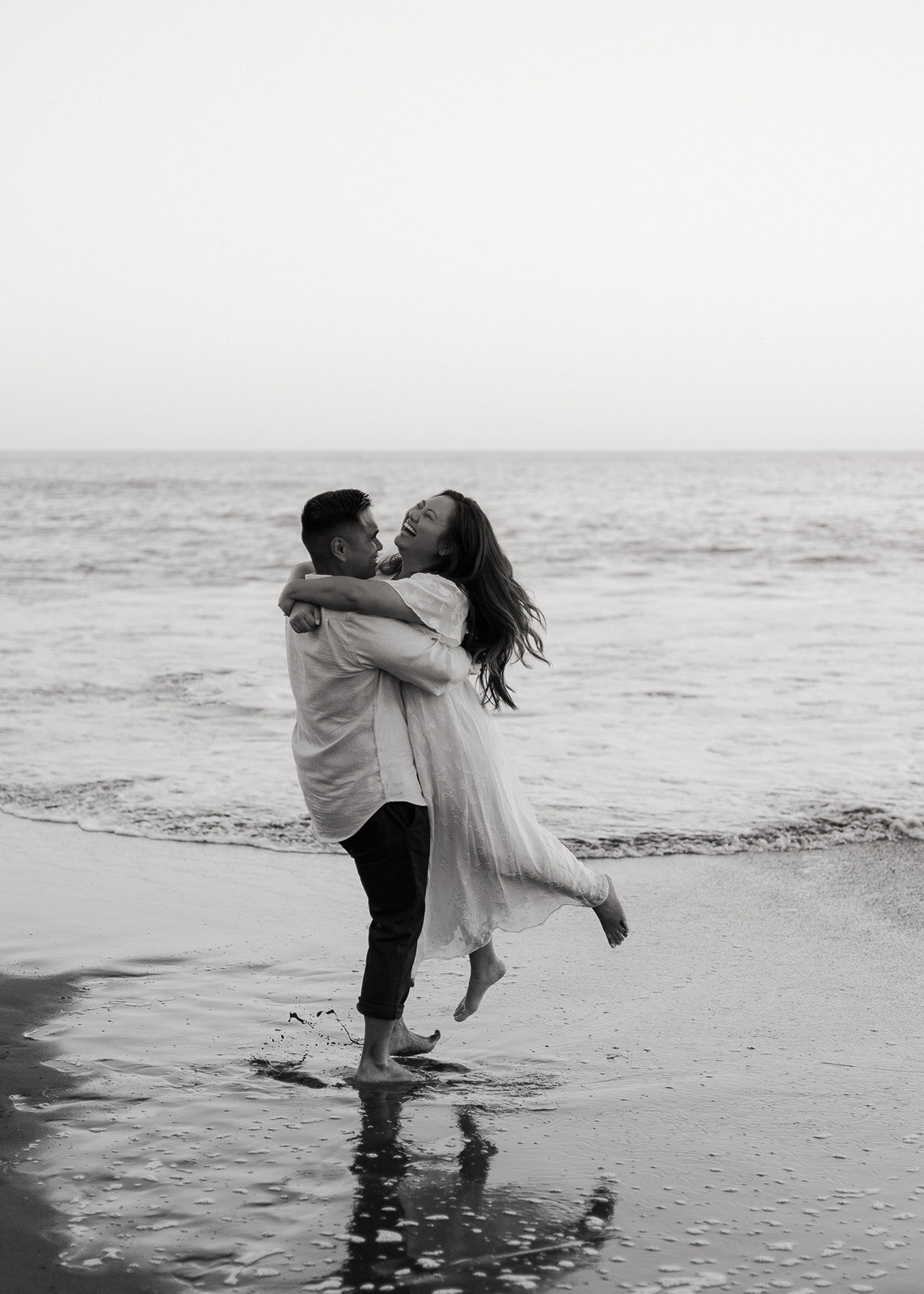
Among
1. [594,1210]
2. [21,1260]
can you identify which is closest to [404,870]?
[594,1210]

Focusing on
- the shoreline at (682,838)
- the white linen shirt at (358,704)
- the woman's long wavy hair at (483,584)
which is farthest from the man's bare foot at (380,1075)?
the shoreline at (682,838)

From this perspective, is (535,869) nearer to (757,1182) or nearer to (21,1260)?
(757,1182)

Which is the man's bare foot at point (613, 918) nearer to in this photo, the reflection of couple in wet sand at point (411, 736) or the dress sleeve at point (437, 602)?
the reflection of couple in wet sand at point (411, 736)

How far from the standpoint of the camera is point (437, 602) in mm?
3264

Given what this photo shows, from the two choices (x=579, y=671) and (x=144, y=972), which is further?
(x=579, y=671)

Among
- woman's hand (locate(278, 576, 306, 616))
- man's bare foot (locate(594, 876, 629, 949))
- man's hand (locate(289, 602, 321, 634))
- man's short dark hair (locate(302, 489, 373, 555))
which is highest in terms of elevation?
man's short dark hair (locate(302, 489, 373, 555))

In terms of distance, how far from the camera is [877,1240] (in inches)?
95.1

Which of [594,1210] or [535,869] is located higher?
[535,869]

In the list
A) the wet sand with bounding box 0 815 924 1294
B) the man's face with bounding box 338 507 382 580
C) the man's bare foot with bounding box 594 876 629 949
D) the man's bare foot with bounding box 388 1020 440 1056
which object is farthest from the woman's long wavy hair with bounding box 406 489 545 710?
the wet sand with bounding box 0 815 924 1294

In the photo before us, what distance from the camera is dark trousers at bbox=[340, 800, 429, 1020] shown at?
330cm

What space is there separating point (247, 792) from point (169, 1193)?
429cm

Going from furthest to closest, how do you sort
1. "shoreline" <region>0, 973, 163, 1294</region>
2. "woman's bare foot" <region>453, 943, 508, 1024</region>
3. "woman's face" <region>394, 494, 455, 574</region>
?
"woman's bare foot" <region>453, 943, 508, 1024</region>
"woman's face" <region>394, 494, 455, 574</region>
"shoreline" <region>0, 973, 163, 1294</region>

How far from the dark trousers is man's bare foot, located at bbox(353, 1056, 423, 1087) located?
0.12 metres

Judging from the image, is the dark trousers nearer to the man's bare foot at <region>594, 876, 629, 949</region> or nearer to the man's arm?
the man's arm
